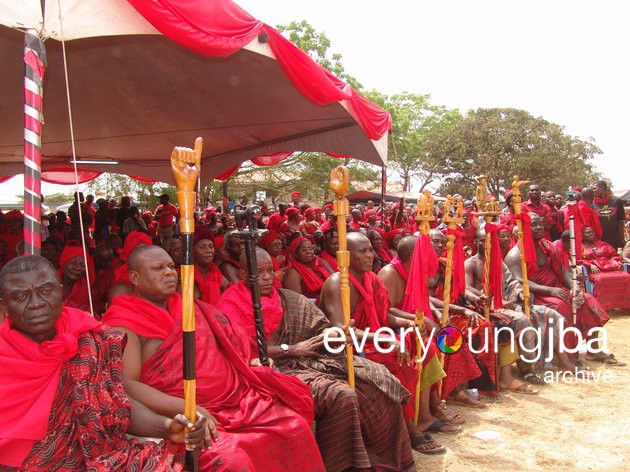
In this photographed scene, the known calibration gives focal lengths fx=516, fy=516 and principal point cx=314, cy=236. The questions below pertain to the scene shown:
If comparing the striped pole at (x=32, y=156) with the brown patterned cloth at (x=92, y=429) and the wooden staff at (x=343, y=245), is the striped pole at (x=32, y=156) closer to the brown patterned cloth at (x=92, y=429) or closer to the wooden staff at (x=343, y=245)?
the brown patterned cloth at (x=92, y=429)

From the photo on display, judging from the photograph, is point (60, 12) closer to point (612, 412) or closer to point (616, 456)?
point (616, 456)

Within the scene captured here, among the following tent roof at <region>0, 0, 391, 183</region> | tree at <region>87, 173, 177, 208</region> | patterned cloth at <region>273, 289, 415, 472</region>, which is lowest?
patterned cloth at <region>273, 289, 415, 472</region>

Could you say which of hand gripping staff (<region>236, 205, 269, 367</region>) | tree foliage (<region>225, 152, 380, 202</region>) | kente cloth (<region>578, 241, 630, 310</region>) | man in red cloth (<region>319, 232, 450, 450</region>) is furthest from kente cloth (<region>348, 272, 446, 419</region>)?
tree foliage (<region>225, 152, 380, 202</region>)

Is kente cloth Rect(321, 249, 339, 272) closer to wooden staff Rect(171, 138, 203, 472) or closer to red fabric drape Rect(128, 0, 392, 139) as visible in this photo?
red fabric drape Rect(128, 0, 392, 139)

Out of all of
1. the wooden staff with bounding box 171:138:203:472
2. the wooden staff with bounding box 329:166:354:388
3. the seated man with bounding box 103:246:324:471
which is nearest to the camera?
the wooden staff with bounding box 171:138:203:472

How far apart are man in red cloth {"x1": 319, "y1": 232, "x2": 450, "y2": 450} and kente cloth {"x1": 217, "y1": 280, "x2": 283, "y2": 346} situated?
507mm

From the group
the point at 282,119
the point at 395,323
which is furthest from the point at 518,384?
the point at 282,119

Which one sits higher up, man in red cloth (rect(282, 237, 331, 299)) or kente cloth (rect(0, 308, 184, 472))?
man in red cloth (rect(282, 237, 331, 299))

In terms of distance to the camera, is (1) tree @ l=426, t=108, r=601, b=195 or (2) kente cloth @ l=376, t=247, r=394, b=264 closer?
(2) kente cloth @ l=376, t=247, r=394, b=264

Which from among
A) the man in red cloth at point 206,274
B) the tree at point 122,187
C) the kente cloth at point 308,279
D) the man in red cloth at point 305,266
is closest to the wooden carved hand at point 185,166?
the man in red cloth at point 206,274

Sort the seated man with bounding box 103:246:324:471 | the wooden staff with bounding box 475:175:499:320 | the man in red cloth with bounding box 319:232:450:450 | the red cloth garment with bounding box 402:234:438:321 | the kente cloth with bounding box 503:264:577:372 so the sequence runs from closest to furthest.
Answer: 1. the seated man with bounding box 103:246:324:471
2. the man in red cloth with bounding box 319:232:450:450
3. the red cloth garment with bounding box 402:234:438:321
4. the wooden staff with bounding box 475:175:499:320
5. the kente cloth with bounding box 503:264:577:372

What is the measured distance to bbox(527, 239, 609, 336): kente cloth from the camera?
6168mm

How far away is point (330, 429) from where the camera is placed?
10.7 feet

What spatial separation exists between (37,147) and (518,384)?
4.91 meters
